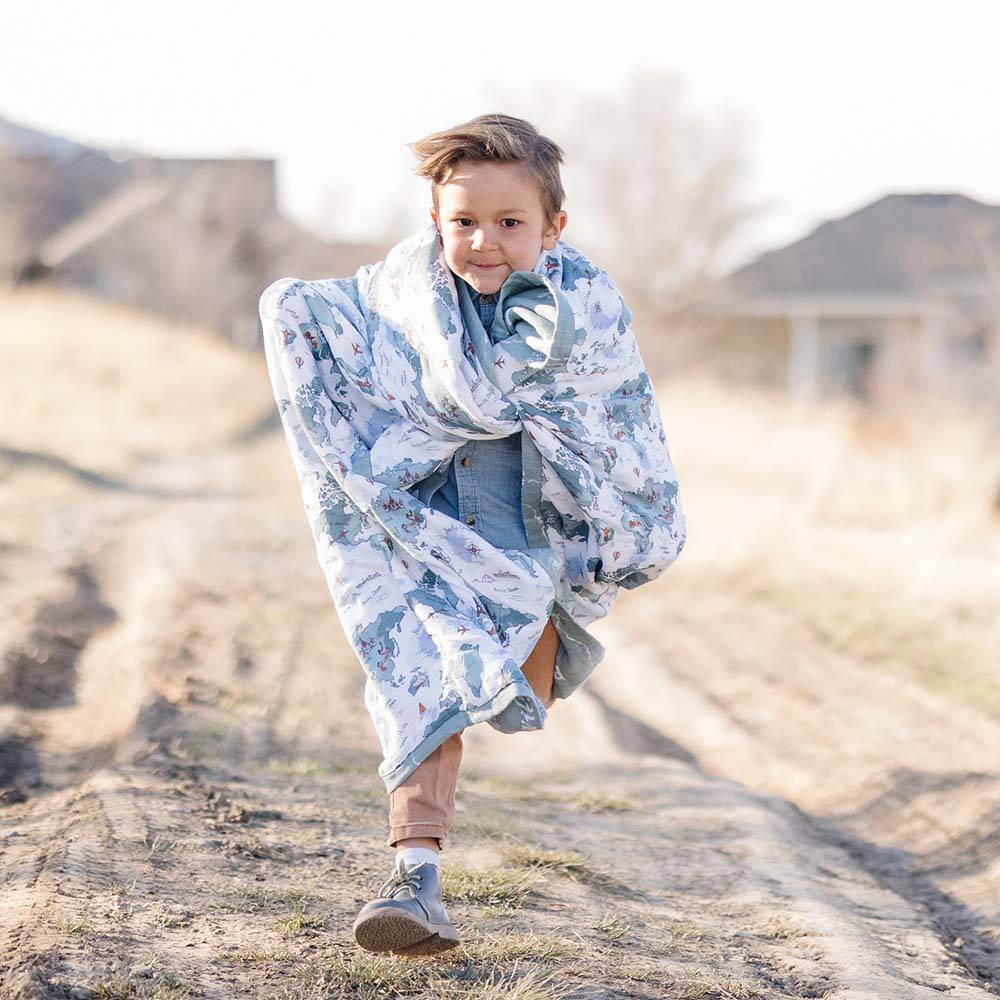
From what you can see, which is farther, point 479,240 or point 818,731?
point 818,731

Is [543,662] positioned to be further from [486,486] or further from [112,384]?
[112,384]

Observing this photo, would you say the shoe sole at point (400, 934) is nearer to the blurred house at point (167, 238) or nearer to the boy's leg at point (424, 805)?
the boy's leg at point (424, 805)

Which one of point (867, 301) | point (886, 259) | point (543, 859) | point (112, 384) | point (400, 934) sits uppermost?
point (886, 259)

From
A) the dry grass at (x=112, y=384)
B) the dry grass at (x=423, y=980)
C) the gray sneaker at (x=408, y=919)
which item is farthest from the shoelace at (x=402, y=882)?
the dry grass at (x=112, y=384)

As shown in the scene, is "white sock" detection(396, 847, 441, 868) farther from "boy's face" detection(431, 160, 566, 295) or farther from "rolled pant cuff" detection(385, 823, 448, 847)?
"boy's face" detection(431, 160, 566, 295)

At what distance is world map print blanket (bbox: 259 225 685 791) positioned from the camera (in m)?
3.10

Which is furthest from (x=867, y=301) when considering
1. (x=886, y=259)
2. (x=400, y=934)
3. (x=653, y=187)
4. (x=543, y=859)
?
(x=400, y=934)

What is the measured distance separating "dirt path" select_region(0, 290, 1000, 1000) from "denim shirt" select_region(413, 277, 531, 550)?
3.24 feet

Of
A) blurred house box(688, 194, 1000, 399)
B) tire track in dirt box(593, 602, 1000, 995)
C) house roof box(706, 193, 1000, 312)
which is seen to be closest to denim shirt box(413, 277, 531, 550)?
tire track in dirt box(593, 602, 1000, 995)

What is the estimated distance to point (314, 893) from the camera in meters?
3.52

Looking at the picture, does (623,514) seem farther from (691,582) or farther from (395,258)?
(691,582)

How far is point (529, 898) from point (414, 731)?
86cm

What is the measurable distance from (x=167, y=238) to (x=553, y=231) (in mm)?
36622

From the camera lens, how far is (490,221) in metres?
3.16
